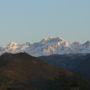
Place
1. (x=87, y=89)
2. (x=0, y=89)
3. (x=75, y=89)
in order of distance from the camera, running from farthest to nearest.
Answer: (x=87, y=89) → (x=0, y=89) → (x=75, y=89)

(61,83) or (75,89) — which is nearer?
(75,89)

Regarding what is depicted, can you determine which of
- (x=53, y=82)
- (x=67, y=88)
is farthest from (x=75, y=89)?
(x=53, y=82)

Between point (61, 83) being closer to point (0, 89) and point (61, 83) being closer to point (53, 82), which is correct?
point (53, 82)

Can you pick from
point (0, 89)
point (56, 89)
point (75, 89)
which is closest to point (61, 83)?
point (56, 89)

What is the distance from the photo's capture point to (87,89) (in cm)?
16350

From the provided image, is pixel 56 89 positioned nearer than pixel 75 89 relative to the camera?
No

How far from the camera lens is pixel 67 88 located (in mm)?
149625

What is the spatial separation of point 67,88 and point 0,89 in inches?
742

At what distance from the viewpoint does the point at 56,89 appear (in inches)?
6176

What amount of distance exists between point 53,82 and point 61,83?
8.43 meters

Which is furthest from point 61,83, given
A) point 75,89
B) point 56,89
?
point 75,89

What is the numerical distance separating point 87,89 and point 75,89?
38708 millimetres

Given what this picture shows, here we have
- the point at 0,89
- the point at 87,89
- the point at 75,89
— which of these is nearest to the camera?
the point at 75,89

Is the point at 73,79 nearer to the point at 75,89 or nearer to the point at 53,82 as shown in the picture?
the point at 53,82
